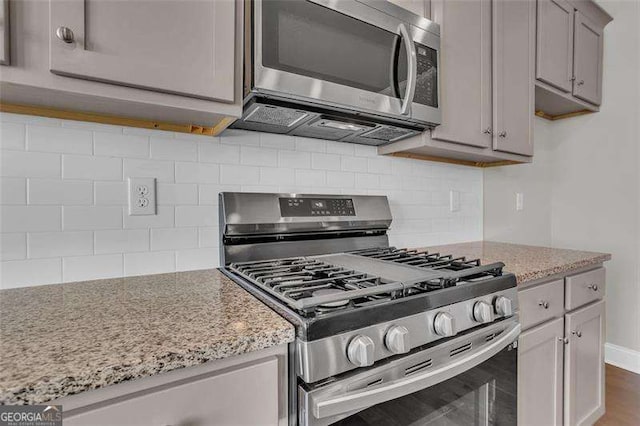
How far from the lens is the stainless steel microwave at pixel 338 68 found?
1.02 meters

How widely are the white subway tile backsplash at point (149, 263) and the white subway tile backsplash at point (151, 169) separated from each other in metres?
0.27

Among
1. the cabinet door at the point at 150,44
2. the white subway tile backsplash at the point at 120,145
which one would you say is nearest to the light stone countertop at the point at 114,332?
the white subway tile backsplash at the point at 120,145

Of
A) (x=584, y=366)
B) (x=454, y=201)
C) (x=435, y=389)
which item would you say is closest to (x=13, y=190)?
(x=435, y=389)

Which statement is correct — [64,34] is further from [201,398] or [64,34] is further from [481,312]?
[481,312]

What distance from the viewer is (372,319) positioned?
0.71 m

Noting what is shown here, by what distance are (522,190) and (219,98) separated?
88.9 inches

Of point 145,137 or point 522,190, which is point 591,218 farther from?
point 145,137

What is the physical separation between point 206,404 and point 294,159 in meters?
1.04

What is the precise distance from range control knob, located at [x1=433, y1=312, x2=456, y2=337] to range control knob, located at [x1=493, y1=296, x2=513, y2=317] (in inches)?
10.4

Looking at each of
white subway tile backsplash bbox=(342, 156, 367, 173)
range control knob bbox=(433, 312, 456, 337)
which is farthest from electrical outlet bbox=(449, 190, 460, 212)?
range control knob bbox=(433, 312, 456, 337)

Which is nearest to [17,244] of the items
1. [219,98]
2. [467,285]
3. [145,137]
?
[145,137]

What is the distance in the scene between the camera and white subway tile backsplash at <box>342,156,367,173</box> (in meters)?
1.59

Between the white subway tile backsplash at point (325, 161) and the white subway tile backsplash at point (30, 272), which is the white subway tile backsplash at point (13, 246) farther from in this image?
the white subway tile backsplash at point (325, 161)

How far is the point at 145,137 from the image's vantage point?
114cm
